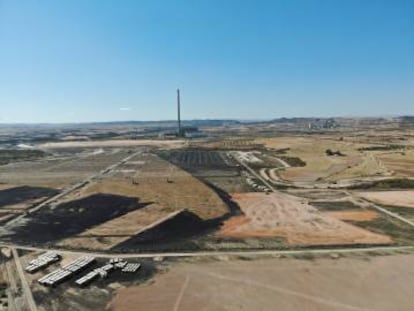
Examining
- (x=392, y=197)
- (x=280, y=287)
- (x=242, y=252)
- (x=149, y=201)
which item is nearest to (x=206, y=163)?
(x=149, y=201)

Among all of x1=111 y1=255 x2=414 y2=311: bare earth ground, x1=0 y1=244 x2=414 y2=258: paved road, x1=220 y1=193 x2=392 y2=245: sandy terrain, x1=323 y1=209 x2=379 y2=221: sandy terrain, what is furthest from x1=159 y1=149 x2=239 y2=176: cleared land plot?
x1=111 y1=255 x2=414 y2=311: bare earth ground

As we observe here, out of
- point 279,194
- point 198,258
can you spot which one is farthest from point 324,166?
point 198,258

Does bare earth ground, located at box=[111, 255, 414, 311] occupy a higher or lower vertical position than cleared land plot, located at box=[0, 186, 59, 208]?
higher

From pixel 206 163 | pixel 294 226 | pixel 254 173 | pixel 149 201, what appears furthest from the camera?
pixel 206 163

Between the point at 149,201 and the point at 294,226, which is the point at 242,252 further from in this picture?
the point at 149,201

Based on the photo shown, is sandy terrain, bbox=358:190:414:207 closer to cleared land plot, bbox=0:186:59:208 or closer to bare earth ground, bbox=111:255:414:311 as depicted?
bare earth ground, bbox=111:255:414:311

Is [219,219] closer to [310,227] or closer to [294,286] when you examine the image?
[310,227]
